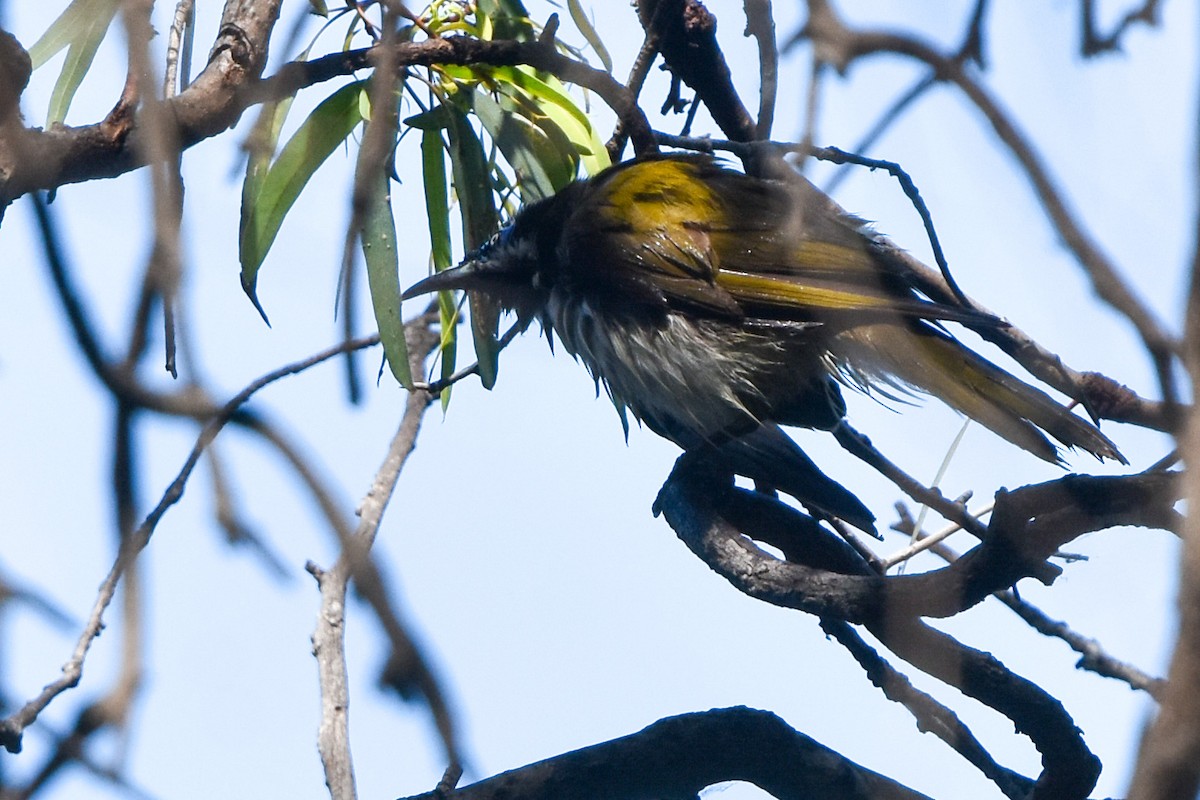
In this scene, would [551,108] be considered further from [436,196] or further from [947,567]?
[947,567]

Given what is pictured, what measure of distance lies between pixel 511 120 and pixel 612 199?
0.56 metres

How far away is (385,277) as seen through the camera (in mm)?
2928

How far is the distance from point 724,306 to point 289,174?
122 cm

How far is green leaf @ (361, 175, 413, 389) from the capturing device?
2.85m

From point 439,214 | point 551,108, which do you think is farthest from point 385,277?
point 551,108

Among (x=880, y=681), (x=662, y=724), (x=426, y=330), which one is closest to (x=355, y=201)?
(x=662, y=724)

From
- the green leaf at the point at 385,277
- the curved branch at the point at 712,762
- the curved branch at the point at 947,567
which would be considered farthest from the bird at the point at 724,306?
the curved branch at the point at 712,762

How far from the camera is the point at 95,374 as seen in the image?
3.57ft

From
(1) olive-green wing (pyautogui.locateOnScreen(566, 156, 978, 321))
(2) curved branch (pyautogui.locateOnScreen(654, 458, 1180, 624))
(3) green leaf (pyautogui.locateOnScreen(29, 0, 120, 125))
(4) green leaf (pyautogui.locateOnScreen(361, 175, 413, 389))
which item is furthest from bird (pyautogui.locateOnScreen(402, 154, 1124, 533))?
Answer: (3) green leaf (pyautogui.locateOnScreen(29, 0, 120, 125))

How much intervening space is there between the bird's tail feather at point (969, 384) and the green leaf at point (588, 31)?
3.38 ft

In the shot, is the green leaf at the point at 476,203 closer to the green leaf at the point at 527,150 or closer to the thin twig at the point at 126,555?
the green leaf at the point at 527,150

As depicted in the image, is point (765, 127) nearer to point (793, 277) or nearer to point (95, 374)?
point (793, 277)

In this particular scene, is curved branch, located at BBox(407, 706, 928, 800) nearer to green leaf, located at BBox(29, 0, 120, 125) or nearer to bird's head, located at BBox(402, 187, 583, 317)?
bird's head, located at BBox(402, 187, 583, 317)

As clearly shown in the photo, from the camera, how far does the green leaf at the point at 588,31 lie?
342 cm
